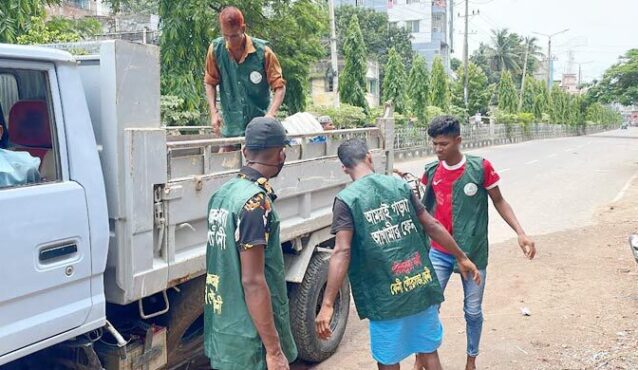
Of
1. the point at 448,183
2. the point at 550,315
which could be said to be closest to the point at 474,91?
the point at 550,315

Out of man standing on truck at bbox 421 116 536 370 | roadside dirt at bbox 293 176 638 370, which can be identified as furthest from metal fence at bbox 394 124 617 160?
man standing on truck at bbox 421 116 536 370

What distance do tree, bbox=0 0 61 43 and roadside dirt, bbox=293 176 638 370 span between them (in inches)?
238

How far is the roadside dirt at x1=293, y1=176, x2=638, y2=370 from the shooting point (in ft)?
14.7

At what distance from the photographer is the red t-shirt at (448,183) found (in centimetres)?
393

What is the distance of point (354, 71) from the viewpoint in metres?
24.6

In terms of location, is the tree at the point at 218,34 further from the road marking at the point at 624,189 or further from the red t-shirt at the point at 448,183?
the red t-shirt at the point at 448,183

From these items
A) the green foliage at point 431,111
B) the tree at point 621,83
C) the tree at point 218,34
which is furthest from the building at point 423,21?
the tree at point 218,34

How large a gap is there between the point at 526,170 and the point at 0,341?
60.0 feet

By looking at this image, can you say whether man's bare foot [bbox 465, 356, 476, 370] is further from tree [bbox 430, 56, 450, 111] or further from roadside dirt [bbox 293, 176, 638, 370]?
tree [bbox 430, 56, 450, 111]

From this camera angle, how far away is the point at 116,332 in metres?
2.73

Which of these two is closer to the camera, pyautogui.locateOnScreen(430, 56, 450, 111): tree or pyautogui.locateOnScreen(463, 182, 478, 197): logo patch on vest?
pyautogui.locateOnScreen(463, 182, 478, 197): logo patch on vest

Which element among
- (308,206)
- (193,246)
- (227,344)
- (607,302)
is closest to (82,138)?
(193,246)

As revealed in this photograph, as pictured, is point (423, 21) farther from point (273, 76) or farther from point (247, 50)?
point (247, 50)

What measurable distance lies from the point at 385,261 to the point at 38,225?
156 cm
